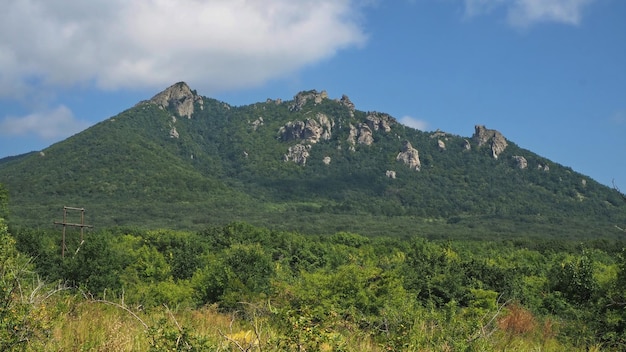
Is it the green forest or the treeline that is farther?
the treeline

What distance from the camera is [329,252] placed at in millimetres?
64188

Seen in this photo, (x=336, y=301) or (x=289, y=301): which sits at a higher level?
(x=289, y=301)

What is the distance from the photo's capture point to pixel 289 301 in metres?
12.0

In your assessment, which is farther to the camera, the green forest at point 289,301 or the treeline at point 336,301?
the treeline at point 336,301

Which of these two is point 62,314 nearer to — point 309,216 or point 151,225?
point 151,225

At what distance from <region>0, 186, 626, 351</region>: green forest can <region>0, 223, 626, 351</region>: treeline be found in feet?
0.12

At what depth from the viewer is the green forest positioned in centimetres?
409

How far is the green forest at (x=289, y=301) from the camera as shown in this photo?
409 cm

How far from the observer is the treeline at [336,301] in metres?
4.19

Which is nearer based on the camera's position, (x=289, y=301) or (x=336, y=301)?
(x=289, y=301)

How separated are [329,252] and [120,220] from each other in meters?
78.9

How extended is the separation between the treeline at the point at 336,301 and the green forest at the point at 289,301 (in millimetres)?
35

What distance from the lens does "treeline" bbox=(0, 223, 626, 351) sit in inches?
165

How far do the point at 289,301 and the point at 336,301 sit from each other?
7.05m
